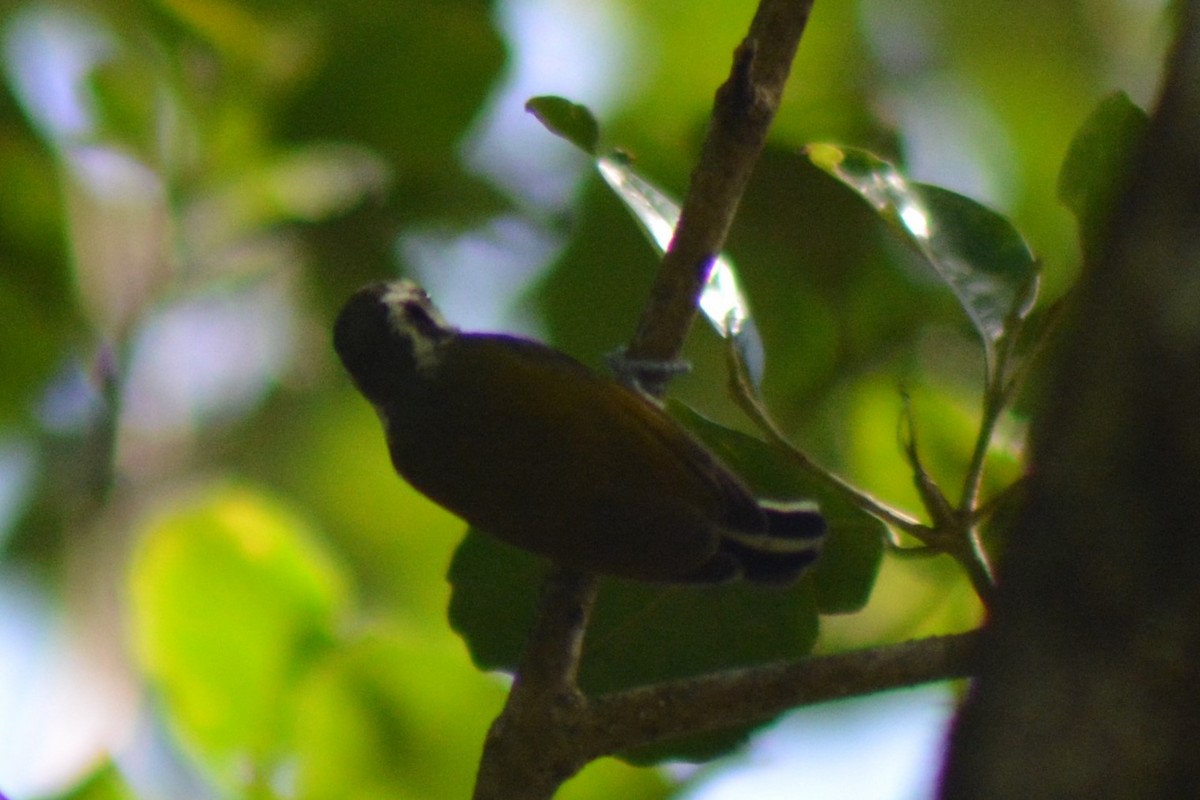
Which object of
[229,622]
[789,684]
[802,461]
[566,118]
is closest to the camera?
[789,684]

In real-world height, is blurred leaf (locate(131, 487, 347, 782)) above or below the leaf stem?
below

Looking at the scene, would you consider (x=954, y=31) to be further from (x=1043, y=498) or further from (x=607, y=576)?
(x=1043, y=498)

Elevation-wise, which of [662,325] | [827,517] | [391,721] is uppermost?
[662,325]

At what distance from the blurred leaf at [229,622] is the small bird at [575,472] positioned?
0.28m

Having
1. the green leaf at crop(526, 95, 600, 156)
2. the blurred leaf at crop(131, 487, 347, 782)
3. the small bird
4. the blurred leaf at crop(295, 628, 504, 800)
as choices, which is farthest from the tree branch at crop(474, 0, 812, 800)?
the blurred leaf at crop(131, 487, 347, 782)

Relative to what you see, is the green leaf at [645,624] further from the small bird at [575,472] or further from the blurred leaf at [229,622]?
the blurred leaf at [229,622]

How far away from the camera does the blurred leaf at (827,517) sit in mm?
2021

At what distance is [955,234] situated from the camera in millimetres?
2098

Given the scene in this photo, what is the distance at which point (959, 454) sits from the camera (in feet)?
8.15

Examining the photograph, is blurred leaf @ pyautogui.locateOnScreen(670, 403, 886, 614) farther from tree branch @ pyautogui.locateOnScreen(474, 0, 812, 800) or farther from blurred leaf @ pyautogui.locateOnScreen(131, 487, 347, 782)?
blurred leaf @ pyautogui.locateOnScreen(131, 487, 347, 782)

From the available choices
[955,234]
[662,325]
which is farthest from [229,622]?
[955,234]

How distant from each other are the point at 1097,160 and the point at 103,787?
5.54ft

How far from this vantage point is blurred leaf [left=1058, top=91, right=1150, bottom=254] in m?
1.95

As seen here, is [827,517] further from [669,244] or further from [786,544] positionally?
[669,244]
